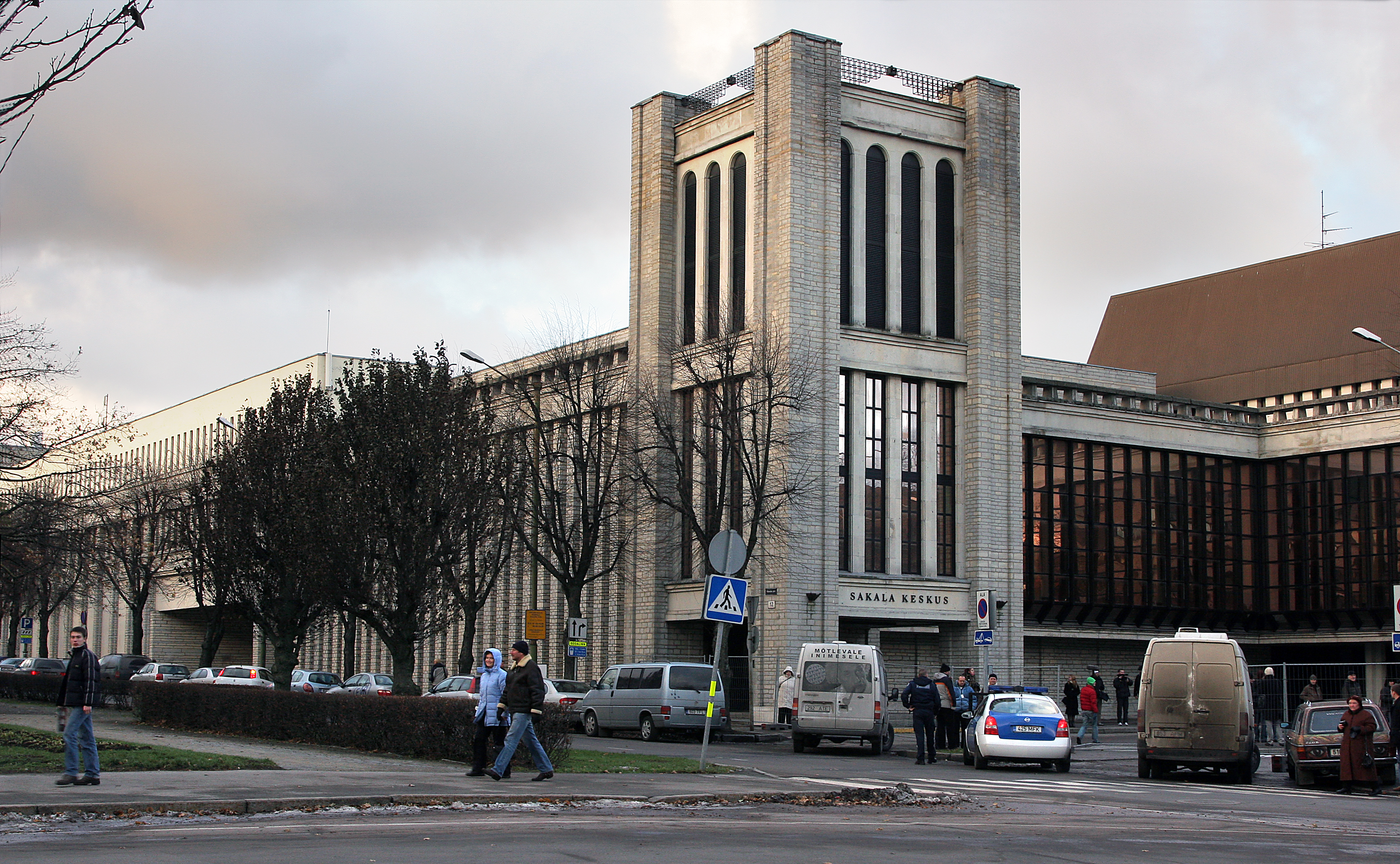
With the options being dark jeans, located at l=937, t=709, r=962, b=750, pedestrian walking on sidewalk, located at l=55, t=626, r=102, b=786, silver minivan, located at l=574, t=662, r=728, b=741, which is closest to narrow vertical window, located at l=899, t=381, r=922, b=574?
silver minivan, located at l=574, t=662, r=728, b=741

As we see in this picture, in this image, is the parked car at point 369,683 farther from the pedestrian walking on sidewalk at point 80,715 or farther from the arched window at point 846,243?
the pedestrian walking on sidewalk at point 80,715

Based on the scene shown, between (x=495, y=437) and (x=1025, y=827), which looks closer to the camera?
(x=1025, y=827)

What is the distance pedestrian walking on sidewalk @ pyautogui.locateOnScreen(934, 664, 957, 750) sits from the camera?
30.8m

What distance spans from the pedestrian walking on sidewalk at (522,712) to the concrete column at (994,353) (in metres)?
30.3

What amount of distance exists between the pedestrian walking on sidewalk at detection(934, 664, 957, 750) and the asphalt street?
33.3ft

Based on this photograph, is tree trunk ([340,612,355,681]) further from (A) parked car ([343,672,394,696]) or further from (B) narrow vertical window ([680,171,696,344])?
(B) narrow vertical window ([680,171,696,344])

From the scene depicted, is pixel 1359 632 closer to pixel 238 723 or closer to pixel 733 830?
pixel 238 723

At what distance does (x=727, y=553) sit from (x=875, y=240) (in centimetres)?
2784

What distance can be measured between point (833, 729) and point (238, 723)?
11.9 metres

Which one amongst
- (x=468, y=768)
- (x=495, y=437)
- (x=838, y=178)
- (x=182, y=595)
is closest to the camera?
(x=468, y=768)

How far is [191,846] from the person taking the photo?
1175 centimetres

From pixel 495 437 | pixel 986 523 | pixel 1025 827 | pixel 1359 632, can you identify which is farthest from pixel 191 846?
pixel 1359 632

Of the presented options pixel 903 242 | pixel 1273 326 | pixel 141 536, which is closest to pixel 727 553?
pixel 903 242

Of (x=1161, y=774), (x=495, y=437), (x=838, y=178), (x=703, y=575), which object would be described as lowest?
(x=1161, y=774)
